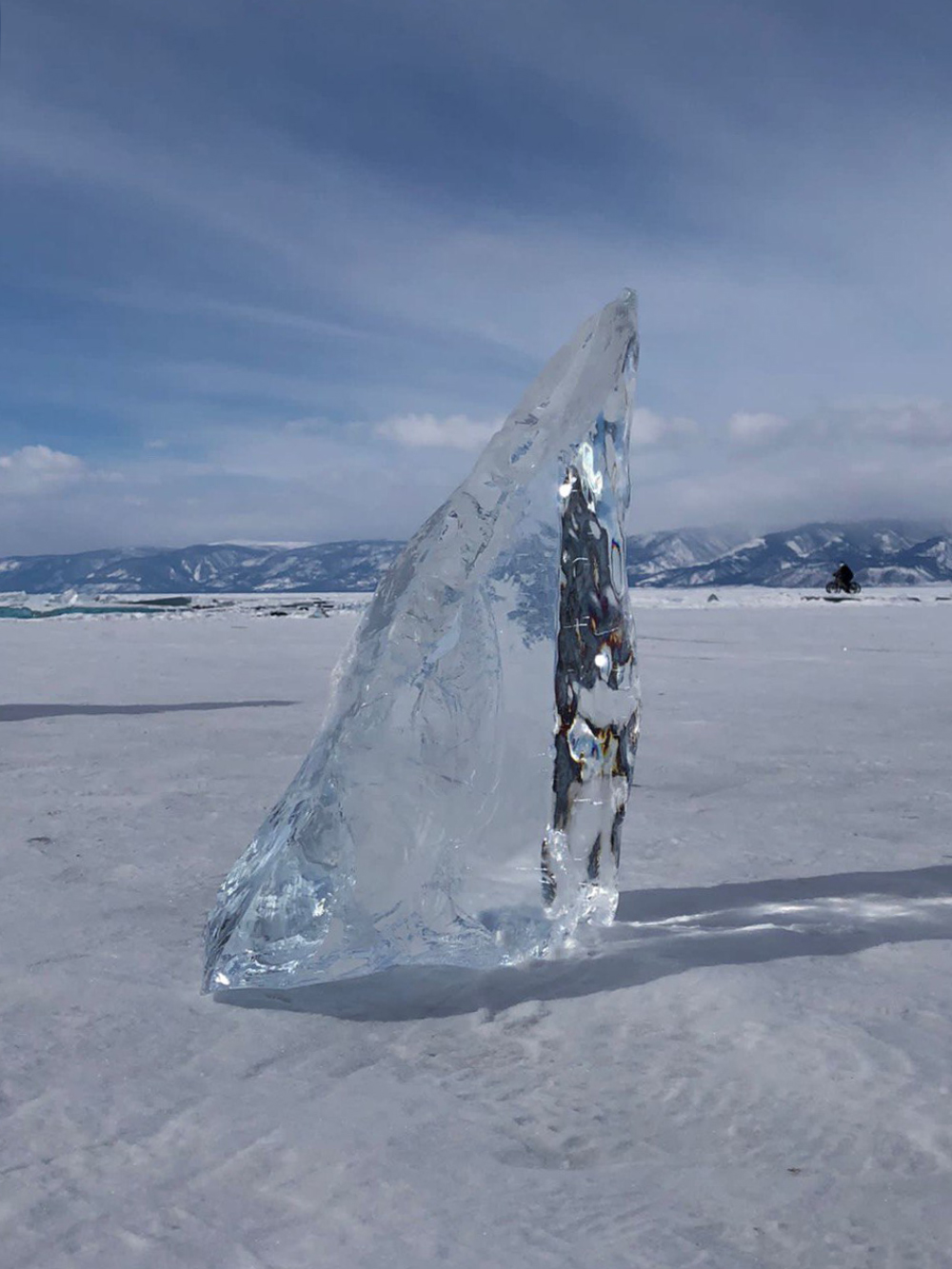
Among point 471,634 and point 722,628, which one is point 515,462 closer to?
point 471,634

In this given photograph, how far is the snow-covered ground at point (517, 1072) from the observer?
125 cm

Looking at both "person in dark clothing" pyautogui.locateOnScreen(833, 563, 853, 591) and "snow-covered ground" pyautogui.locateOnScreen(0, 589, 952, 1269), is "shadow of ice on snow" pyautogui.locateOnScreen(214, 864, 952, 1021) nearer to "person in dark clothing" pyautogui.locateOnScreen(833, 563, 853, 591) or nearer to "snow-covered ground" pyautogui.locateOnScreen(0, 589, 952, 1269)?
"snow-covered ground" pyautogui.locateOnScreen(0, 589, 952, 1269)

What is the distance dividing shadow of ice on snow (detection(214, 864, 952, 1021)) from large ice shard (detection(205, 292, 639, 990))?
0.06 m

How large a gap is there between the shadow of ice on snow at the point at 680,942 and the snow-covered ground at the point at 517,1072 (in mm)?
10

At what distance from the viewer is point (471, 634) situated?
7.57 ft

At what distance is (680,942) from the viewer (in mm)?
2270

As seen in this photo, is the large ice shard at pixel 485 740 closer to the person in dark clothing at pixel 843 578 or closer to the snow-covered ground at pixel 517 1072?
the snow-covered ground at pixel 517 1072

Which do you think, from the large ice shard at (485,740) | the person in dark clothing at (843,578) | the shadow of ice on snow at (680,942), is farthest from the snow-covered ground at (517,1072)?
the person in dark clothing at (843,578)

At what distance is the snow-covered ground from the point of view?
1.25 meters

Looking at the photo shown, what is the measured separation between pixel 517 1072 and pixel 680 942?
2.31ft

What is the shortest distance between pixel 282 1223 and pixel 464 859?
1.02 metres

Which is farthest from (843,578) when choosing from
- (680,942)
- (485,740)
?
(485,740)

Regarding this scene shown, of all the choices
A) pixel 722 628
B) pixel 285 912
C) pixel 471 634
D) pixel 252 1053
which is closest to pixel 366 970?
pixel 285 912

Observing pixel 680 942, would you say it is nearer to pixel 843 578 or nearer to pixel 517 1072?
pixel 517 1072
